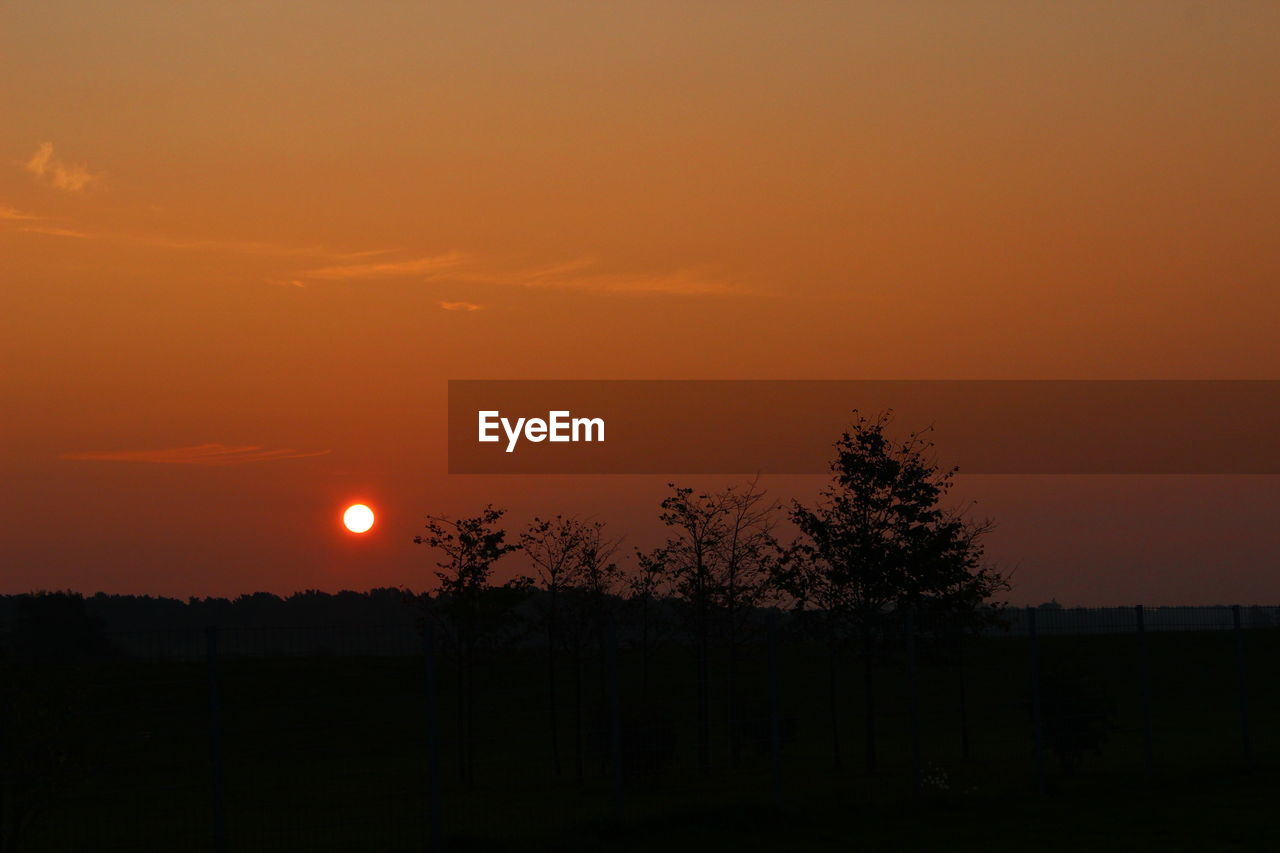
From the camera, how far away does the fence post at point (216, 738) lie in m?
14.9

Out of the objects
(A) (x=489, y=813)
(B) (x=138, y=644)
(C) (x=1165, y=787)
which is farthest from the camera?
(C) (x=1165, y=787)

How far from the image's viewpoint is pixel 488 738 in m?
17.1

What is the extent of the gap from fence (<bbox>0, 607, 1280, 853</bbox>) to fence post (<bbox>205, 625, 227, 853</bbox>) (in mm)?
31

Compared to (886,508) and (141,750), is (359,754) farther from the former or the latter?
(886,508)

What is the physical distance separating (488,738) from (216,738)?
346 cm

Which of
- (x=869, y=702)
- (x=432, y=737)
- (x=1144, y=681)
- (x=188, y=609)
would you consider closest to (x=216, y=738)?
(x=432, y=737)

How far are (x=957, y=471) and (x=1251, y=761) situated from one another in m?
9.57

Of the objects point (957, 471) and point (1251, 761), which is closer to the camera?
point (1251, 761)

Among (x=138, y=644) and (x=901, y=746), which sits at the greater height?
(x=138, y=644)

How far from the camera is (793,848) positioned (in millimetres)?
18250

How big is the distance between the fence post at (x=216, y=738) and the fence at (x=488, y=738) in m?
0.03

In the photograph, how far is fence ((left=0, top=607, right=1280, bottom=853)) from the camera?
15.9 m

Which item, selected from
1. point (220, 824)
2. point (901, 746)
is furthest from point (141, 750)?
point (901, 746)

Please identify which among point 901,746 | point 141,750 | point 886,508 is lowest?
point 901,746
